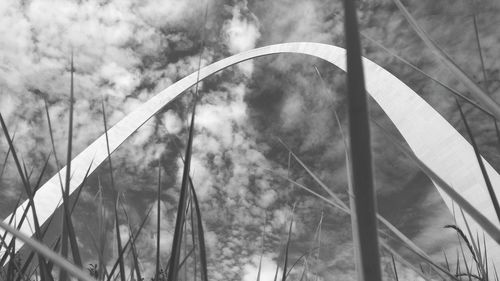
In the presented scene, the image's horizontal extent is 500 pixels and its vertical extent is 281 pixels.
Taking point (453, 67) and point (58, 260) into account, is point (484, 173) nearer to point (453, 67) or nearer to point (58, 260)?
point (453, 67)

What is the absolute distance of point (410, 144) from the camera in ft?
17.9

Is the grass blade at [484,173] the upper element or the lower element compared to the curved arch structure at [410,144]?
lower

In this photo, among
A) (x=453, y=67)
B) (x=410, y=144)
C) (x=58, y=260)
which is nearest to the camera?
(x=58, y=260)

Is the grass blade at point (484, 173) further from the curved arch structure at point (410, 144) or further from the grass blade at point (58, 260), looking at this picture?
the curved arch structure at point (410, 144)

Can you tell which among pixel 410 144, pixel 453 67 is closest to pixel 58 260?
pixel 453 67

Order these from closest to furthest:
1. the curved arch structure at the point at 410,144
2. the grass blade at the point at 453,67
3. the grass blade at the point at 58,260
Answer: the grass blade at the point at 58,260 → the grass blade at the point at 453,67 → the curved arch structure at the point at 410,144

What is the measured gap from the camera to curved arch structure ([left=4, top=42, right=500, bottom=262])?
374 cm

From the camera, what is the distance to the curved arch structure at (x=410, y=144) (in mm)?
3736

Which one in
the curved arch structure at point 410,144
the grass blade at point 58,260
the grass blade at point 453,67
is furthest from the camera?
the curved arch structure at point 410,144

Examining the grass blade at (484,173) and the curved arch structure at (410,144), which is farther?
the curved arch structure at (410,144)

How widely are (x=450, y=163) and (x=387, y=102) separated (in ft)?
6.41

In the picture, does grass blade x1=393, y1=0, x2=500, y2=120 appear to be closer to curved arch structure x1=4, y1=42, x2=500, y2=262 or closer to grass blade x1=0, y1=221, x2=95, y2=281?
grass blade x1=0, y1=221, x2=95, y2=281

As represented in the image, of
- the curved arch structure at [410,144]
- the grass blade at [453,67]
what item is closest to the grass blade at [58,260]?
the grass blade at [453,67]

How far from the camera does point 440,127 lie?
15.7ft
